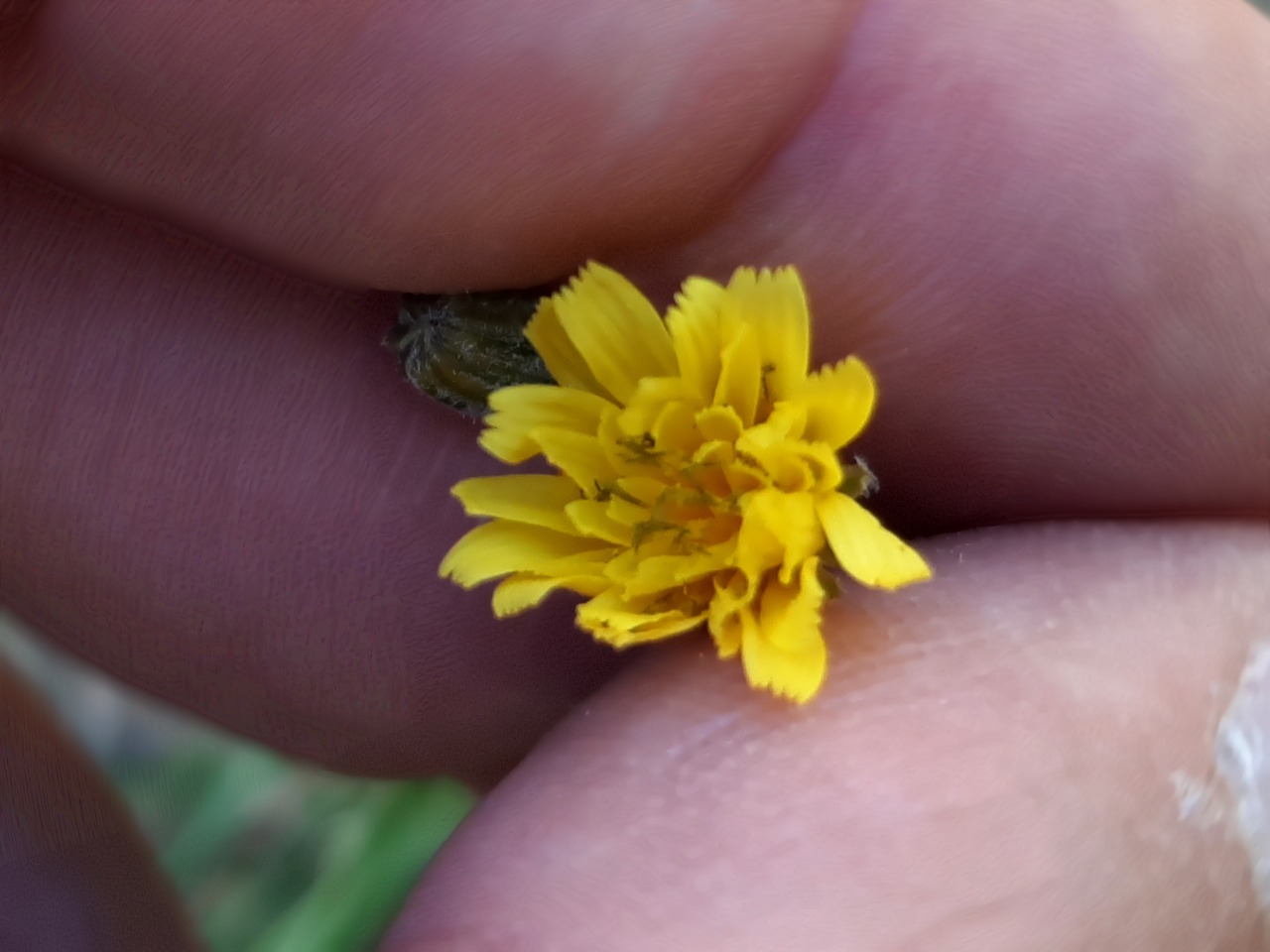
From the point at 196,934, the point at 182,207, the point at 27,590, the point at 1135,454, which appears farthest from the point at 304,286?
the point at 196,934

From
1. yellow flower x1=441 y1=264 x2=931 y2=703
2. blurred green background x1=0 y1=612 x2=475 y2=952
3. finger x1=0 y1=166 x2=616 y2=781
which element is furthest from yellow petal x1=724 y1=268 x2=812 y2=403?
blurred green background x1=0 y1=612 x2=475 y2=952

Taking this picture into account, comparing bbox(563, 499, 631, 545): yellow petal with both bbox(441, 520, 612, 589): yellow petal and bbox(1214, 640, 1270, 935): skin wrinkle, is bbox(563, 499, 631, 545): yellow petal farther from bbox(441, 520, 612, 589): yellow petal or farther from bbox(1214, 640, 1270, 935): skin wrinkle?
bbox(1214, 640, 1270, 935): skin wrinkle

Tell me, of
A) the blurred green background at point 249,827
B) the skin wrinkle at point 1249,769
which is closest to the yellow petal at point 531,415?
the skin wrinkle at point 1249,769

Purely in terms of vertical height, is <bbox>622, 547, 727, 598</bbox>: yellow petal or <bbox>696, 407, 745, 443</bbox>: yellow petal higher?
<bbox>696, 407, 745, 443</bbox>: yellow petal

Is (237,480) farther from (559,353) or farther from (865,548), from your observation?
(865,548)

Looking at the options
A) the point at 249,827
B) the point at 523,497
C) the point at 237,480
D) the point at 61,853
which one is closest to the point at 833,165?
the point at 523,497

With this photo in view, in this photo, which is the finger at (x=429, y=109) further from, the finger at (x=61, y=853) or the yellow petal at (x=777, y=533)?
the finger at (x=61, y=853)
